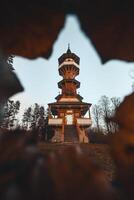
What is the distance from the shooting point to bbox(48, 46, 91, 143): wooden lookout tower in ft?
92.6

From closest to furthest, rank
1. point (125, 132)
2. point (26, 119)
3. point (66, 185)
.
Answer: point (66, 185), point (125, 132), point (26, 119)

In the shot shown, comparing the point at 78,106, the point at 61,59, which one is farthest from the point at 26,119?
the point at 78,106

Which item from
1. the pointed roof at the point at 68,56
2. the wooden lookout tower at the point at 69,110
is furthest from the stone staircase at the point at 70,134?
the pointed roof at the point at 68,56

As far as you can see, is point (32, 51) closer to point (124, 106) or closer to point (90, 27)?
point (90, 27)

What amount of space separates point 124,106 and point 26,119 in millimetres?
63707

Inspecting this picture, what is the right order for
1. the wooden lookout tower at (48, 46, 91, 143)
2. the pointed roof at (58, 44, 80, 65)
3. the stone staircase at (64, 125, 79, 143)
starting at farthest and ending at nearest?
the pointed roof at (58, 44, 80, 65), the wooden lookout tower at (48, 46, 91, 143), the stone staircase at (64, 125, 79, 143)

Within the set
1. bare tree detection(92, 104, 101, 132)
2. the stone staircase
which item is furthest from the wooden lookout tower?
bare tree detection(92, 104, 101, 132)

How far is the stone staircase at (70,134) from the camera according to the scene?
1044 inches

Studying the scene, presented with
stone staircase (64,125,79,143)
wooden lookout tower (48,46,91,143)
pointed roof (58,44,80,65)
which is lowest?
stone staircase (64,125,79,143)

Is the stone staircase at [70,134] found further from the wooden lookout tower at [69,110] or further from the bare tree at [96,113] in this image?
the bare tree at [96,113]

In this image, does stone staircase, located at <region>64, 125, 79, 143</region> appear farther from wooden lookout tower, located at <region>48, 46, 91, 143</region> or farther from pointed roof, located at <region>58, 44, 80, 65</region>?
pointed roof, located at <region>58, 44, 80, 65</region>

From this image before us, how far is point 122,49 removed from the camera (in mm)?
1429

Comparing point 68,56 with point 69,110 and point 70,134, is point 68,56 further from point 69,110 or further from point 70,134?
point 70,134

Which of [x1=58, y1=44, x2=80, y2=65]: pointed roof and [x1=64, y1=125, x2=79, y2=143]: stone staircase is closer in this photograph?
[x1=64, y1=125, x2=79, y2=143]: stone staircase
